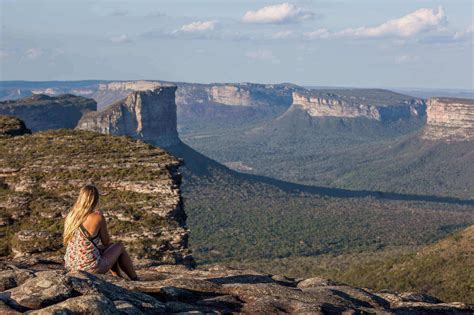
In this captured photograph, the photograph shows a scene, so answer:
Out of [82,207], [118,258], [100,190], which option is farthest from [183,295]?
[100,190]

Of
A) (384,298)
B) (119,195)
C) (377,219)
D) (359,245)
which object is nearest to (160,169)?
(119,195)

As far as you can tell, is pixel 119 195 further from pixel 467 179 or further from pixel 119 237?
pixel 467 179

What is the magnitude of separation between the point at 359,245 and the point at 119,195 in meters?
62.9

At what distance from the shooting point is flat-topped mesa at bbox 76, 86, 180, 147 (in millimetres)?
135125

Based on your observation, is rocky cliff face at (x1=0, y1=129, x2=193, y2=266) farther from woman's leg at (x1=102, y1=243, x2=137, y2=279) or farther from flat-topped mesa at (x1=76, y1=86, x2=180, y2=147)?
flat-topped mesa at (x1=76, y1=86, x2=180, y2=147)

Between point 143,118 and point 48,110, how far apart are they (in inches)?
1012

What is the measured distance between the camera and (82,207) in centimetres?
1762

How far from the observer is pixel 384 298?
72.7 feet

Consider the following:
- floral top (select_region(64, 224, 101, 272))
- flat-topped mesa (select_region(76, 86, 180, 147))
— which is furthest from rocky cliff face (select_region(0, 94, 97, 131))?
floral top (select_region(64, 224, 101, 272))

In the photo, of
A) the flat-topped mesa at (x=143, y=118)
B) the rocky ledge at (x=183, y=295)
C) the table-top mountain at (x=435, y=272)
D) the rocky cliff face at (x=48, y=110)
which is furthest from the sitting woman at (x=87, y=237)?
the flat-topped mesa at (x=143, y=118)

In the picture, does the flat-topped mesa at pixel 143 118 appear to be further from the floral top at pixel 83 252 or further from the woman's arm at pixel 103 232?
the floral top at pixel 83 252

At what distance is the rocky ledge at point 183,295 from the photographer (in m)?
14.6

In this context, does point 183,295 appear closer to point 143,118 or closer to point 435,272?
point 435,272

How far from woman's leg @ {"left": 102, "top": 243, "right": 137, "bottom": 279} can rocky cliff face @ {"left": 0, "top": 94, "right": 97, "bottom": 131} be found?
108m
